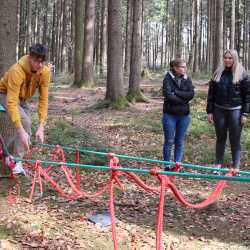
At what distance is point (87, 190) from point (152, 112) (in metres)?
6.88

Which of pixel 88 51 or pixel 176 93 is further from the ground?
pixel 88 51

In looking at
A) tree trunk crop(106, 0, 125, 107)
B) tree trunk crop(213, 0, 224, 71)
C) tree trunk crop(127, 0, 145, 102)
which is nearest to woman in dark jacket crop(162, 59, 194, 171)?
tree trunk crop(106, 0, 125, 107)

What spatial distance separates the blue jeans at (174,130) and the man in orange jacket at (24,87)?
221 cm

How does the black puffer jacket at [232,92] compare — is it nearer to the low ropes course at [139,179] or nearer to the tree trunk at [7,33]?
the low ropes course at [139,179]

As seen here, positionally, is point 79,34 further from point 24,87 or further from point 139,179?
point 139,179

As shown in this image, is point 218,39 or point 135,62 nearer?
point 135,62

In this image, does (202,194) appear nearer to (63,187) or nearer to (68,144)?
(63,187)

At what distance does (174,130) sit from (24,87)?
2699 millimetres

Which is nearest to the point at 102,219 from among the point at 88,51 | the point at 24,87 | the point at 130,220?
the point at 130,220

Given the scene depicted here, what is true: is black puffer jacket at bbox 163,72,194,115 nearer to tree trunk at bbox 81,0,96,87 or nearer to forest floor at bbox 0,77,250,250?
forest floor at bbox 0,77,250,250

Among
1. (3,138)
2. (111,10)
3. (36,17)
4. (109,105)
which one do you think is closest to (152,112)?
(109,105)

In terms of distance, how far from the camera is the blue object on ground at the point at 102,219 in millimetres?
5414

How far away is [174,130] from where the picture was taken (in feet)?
23.9

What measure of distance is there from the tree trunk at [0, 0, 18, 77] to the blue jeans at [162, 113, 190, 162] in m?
2.50
